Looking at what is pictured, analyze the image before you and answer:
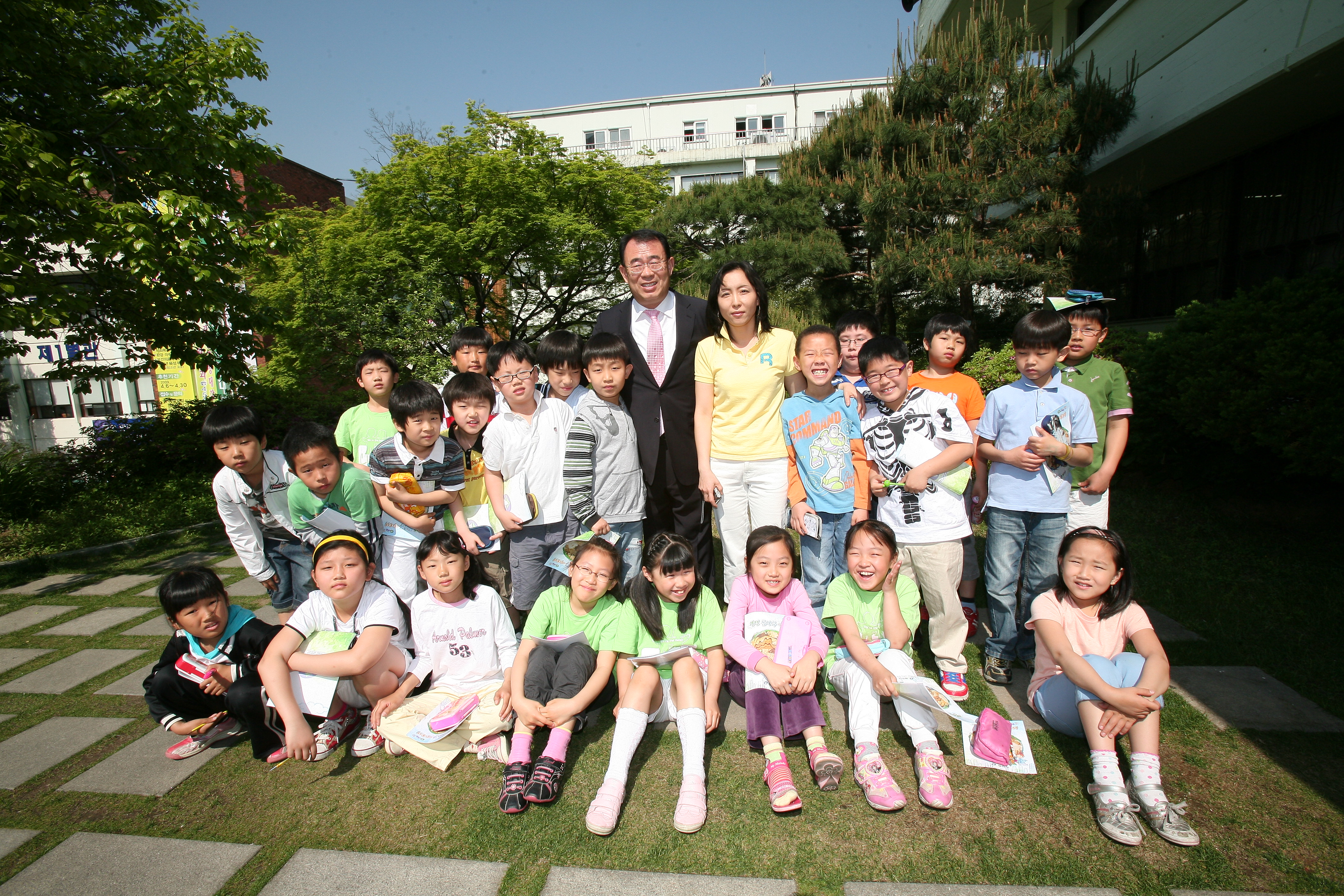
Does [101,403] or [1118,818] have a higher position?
[101,403]

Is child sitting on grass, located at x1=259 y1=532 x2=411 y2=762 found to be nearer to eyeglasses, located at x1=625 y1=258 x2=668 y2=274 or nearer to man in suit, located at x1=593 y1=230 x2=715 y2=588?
man in suit, located at x1=593 y1=230 x2=715 y2=588

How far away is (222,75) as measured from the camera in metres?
6.02

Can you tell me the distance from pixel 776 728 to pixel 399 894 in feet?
4.31

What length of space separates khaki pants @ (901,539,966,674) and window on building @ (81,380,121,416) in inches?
894

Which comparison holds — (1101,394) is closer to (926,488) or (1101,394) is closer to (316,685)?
(926,488)

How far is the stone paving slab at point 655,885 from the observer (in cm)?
178

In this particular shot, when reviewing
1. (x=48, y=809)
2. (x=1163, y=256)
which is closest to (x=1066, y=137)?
(x=1163, y=256)

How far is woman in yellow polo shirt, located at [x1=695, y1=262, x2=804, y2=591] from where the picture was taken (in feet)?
9.65

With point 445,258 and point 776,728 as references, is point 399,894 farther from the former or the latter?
point 445,258

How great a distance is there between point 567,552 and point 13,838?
6.94 feet

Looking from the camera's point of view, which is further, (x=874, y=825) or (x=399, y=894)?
(x=874, y=825)

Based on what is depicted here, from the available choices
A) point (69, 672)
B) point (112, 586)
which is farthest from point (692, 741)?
point (112, 586)

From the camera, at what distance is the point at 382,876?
6.21ft

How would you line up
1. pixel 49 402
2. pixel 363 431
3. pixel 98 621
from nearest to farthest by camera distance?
1. pixel 363 431
2. pixel 98 621
3. pixel 49 402
